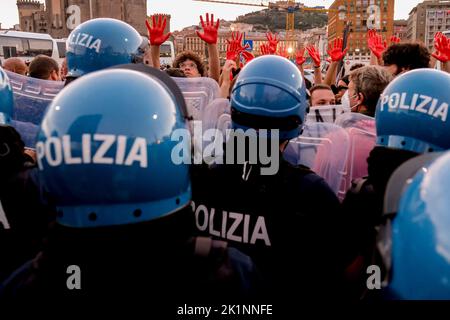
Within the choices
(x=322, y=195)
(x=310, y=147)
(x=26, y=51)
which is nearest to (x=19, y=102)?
(x=310, y=147)

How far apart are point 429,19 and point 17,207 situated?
458ft

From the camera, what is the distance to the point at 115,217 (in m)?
1.42

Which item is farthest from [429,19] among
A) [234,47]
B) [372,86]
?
[372,86]

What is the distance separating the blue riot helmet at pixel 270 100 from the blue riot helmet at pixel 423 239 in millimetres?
1175

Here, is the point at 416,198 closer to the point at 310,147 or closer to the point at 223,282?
the point at 223,282

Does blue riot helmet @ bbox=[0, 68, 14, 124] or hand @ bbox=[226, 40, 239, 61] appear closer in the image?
blue riot helmet @ bbox=[0, 68, 14, 124]

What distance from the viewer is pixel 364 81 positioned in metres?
3.47

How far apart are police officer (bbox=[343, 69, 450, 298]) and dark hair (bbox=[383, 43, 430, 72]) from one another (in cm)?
235

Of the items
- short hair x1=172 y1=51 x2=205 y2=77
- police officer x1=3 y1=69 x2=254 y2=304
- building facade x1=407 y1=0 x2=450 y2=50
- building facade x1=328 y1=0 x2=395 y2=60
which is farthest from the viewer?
building facade x1=328 y1=0 x2=395 y2=60

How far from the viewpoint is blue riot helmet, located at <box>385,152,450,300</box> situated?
0.93 meters

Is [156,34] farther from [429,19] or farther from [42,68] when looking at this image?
[429,19]

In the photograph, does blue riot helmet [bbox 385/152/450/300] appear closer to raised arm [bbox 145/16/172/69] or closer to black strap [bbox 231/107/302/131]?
black strap [bbox 231/107/302/131]

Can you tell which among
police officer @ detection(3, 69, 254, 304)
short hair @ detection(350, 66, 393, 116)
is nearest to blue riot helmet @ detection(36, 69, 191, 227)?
police officer @ detection(3, 69, 254, 304)

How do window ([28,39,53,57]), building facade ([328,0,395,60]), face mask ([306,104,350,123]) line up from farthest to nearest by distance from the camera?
building facade ([328,0,395,60]), window ([28,39,53,57]), face mask ([306,104,350,123])
